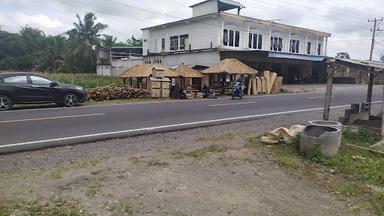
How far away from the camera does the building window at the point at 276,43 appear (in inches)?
1695

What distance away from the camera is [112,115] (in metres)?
13.5

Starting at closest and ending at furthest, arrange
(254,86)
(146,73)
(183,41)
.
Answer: (146,73) < (254,86) < (183,41)

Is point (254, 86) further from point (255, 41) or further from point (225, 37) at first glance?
point (255, 41)

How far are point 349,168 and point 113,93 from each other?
1663 cm

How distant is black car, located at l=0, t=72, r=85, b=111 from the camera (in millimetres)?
15633

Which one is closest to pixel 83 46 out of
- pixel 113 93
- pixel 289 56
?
pixel 289 56

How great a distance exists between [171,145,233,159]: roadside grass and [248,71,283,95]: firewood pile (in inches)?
812

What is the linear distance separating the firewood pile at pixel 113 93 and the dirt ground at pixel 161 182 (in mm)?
12814

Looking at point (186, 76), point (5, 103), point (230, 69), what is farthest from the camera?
point (230, 69)

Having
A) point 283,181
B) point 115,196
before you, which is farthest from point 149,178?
point 283,181

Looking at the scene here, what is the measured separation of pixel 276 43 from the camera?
43.6 meters

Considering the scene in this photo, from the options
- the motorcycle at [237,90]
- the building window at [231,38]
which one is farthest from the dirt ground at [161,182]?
the building window at [231,38]

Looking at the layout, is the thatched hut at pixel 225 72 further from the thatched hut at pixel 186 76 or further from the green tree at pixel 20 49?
the green tree at pixel 20 49

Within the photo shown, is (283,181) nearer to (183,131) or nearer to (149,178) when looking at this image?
(149,178)
